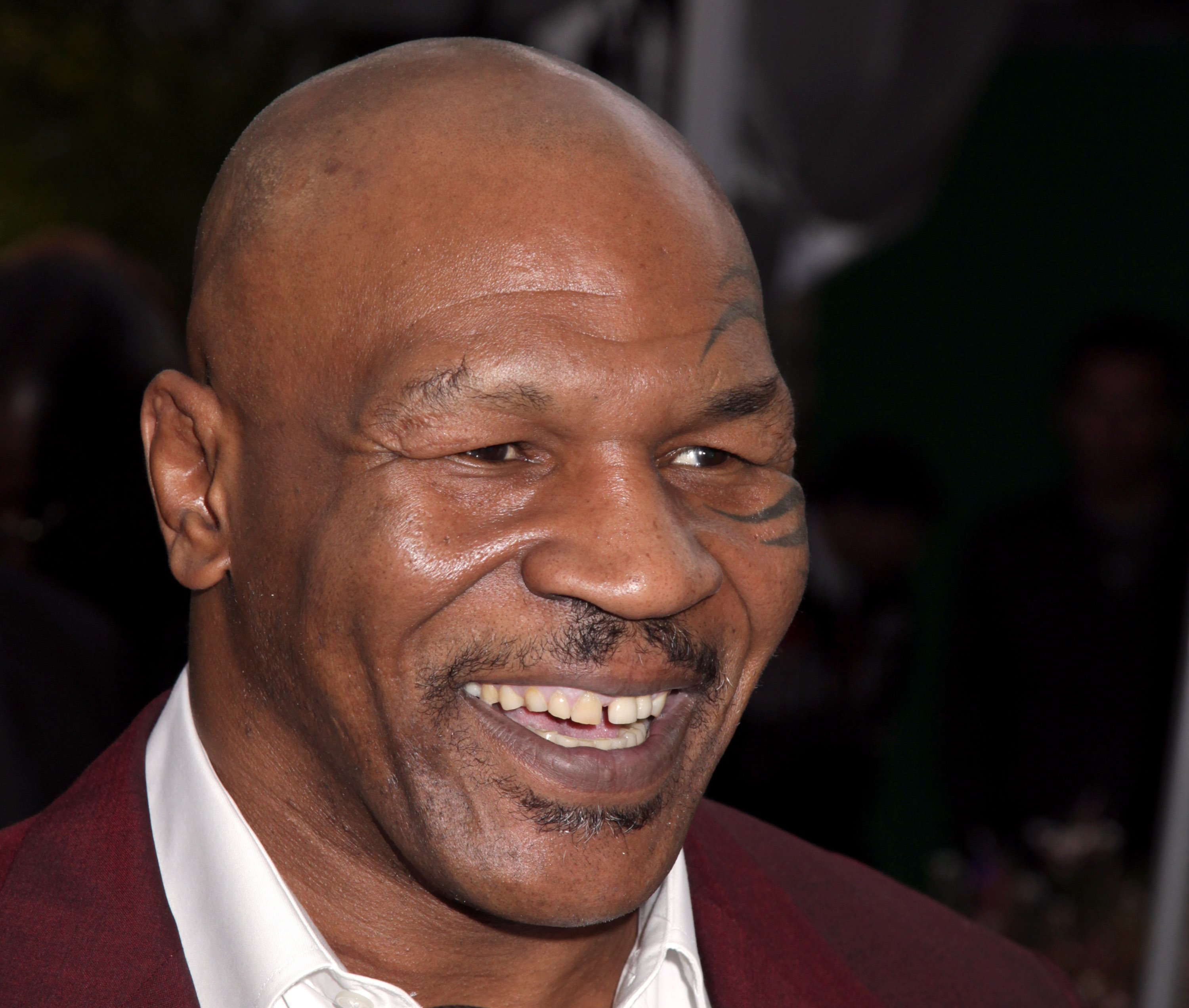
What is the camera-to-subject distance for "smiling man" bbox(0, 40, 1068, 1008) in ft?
4.65

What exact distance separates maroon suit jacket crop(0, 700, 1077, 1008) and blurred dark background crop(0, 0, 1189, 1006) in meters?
1.23

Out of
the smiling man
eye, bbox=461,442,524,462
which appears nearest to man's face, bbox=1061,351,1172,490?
the smiling man

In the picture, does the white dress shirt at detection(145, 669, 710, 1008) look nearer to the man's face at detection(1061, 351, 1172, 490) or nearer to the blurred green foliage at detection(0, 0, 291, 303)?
the man's face at detection(1061, 351, 1172, 490)

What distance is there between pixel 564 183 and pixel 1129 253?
4686 mm

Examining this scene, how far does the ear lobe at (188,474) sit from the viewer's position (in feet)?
5.16

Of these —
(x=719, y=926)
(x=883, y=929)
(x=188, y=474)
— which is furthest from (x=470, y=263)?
(x=883, y=929)

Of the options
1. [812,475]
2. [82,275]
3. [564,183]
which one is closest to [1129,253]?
[812,475]

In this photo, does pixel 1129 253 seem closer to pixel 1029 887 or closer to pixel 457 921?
pixel 1029 887

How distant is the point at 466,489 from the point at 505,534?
0.20ft

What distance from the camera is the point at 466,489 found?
4.69 ft

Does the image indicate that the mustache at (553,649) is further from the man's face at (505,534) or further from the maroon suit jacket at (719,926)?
the maroon suit jacket at (719,926)

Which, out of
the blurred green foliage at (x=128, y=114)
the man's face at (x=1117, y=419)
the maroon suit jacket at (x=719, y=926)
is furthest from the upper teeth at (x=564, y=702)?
the blurred green foliage at (x=128, y=114)

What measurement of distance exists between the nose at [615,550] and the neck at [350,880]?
1.22 feet

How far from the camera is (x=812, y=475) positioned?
239 inches
